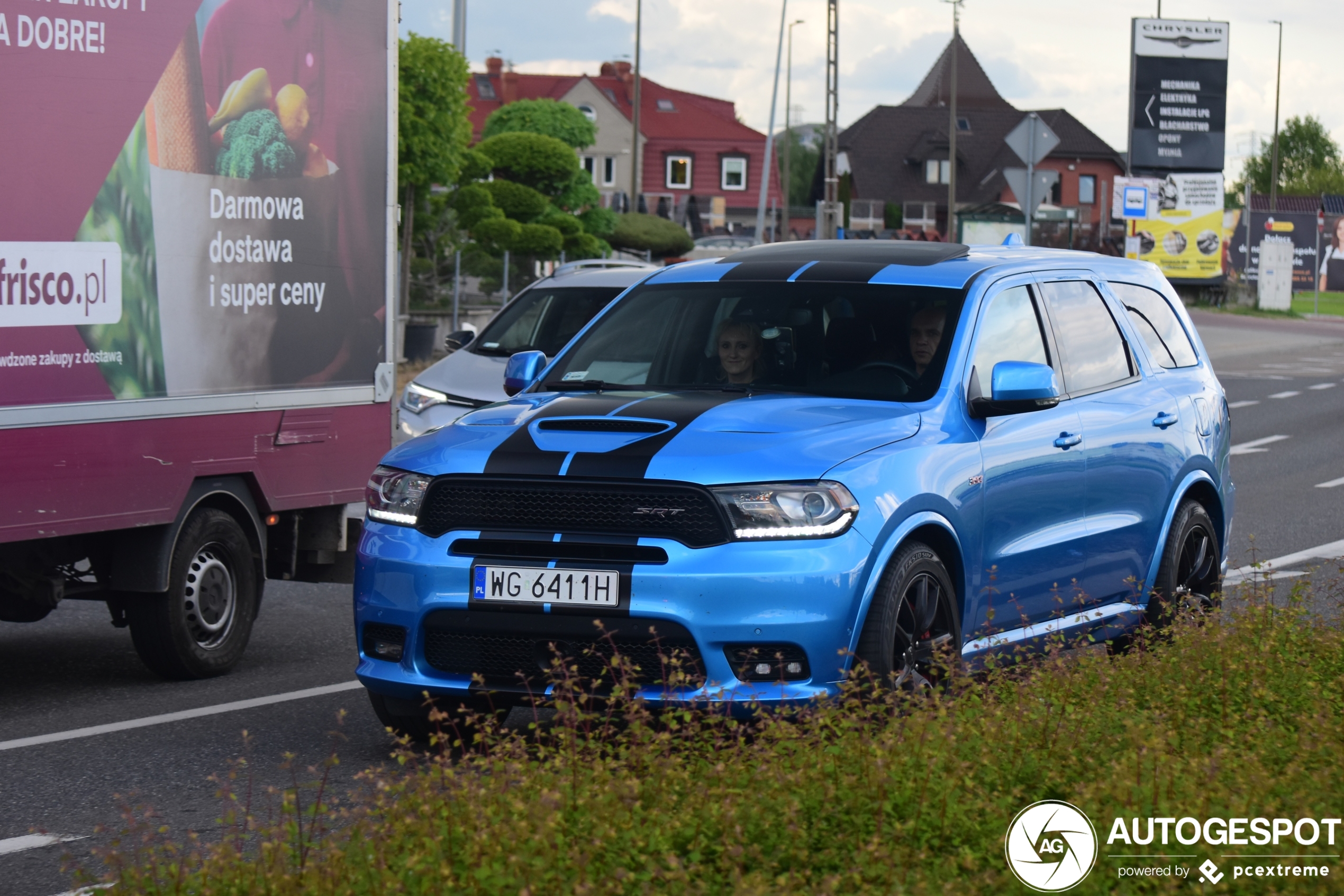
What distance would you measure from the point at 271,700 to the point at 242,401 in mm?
1357

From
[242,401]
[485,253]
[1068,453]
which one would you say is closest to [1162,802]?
[1068,453]

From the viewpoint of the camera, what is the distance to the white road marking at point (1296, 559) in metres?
10.7

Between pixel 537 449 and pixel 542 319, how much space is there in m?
8.24

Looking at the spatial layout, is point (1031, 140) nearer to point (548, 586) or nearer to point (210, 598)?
point (210, 598)

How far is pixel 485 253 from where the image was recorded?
1387 inches

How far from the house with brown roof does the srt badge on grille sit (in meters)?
98.1

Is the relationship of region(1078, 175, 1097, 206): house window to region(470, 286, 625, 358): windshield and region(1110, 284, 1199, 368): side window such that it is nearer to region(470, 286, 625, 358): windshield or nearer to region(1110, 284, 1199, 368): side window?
region(470, 286, 625, 358): windshield

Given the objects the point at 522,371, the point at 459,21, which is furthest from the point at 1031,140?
the point at 522,371

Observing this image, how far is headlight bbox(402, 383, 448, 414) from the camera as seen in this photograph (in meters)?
13.4

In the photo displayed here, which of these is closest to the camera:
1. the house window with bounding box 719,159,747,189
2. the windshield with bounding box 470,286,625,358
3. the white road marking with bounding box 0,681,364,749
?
the white road marking with bounding box 0,681,364,749

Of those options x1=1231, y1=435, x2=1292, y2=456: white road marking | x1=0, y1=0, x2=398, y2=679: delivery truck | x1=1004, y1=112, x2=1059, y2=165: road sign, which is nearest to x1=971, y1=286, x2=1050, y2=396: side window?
x1=0, y1=0, x2=398, y2=679: delivery truck

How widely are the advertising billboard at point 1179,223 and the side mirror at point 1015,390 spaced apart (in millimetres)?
55442

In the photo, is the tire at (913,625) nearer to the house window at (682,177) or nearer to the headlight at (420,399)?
the headlight at (420,399)

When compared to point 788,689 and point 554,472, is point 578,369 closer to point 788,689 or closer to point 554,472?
point 554,472
